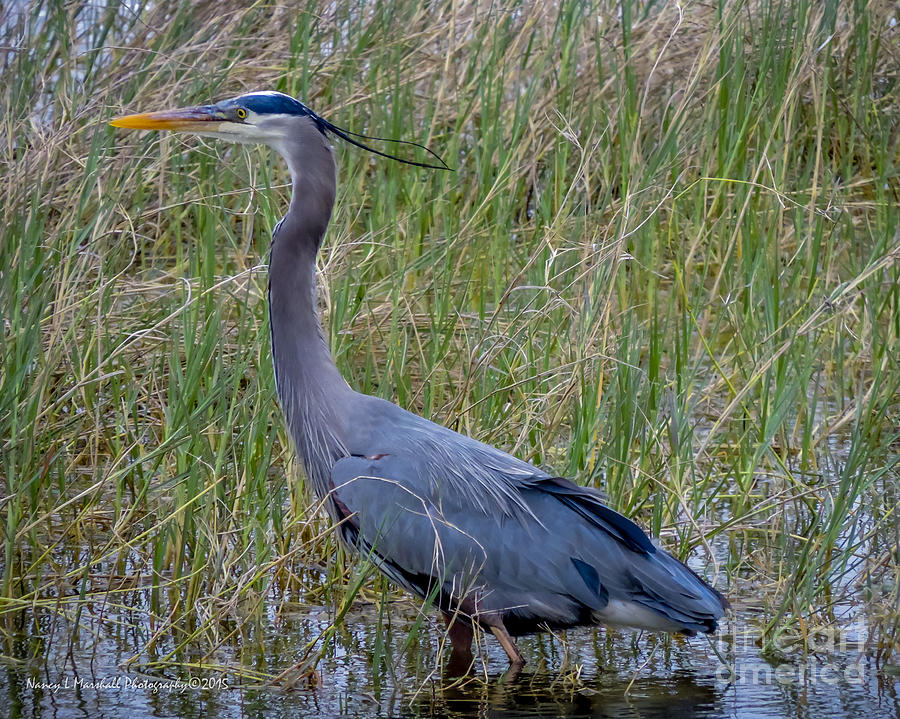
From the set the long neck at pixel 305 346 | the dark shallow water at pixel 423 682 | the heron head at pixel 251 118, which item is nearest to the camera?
the dark shallow water at pixel 423 682

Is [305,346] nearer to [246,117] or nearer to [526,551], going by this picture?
[246,117]

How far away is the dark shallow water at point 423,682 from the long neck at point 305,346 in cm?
47

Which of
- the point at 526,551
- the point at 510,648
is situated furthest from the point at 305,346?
the point at 510,648

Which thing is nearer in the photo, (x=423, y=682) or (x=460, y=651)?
(x=423, y=682)

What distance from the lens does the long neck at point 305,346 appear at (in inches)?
137

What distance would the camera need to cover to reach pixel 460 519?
10.9 feet

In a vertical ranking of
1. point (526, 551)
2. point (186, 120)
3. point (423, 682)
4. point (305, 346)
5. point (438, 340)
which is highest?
point (186, 120)

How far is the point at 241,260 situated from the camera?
4332 mm

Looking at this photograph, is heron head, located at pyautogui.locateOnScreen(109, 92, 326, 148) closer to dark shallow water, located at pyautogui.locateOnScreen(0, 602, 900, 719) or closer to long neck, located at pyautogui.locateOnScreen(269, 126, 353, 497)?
long neck, located at pyautogui.locateOnScreen(269, 126, 353, 497)

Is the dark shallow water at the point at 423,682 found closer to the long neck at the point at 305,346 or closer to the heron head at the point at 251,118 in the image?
the long neck at the point at 305,346

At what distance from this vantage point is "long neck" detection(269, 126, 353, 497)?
11.4ft

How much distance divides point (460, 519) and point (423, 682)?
43cm

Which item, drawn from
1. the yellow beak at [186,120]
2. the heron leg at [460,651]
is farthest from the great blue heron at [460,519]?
the yellow beak at [186,120]

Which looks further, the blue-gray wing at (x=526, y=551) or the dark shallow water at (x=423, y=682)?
the blue-gray wing at (x=526, y=551)
